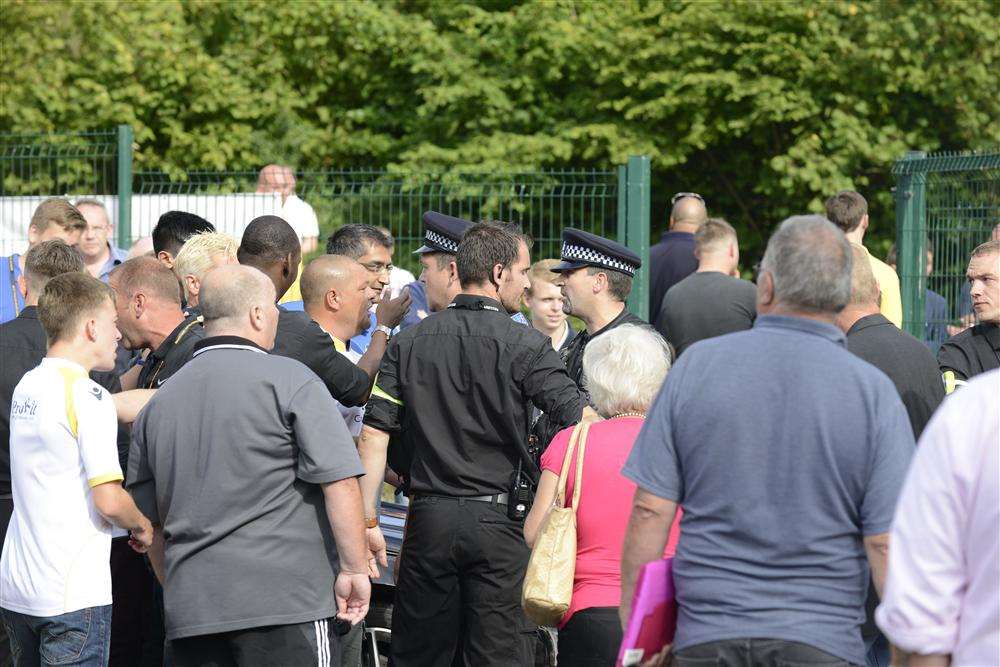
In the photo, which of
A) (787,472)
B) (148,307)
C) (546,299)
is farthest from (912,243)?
(787,472)

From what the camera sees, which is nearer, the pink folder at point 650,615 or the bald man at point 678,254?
the pink folder at point 650,615

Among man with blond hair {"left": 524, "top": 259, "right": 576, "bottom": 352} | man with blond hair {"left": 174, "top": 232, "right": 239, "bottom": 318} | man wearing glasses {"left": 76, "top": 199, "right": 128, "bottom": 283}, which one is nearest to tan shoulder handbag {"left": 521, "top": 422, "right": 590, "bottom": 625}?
man with blond hair {"left": 174, "top": 232, "right": 239, "bottom": 318}

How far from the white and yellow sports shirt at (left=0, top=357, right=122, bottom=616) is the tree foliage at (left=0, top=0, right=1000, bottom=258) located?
977 centimetres

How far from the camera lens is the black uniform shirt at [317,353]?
5133 millimetres

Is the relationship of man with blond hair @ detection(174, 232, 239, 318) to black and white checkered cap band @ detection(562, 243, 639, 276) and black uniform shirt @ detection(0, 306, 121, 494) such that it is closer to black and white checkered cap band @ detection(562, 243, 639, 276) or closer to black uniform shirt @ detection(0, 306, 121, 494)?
→ black uniform shirt @ detection(0, 306, 121, 494)

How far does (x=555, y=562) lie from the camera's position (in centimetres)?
411

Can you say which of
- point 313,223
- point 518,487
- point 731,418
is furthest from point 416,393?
point 313,223

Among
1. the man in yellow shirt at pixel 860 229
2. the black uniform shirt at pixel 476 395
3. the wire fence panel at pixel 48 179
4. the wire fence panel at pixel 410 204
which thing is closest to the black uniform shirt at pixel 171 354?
the black uniform shirt at pixel 476 395

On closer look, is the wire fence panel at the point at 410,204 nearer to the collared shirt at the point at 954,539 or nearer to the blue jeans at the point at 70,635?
the blue jeans at the point at 70,635

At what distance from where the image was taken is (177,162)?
1603cm

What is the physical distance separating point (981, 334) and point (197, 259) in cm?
334

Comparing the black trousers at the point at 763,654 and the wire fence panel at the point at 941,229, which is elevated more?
the wire fence panel at the point at 941,229

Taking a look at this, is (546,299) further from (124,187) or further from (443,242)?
(124,187)

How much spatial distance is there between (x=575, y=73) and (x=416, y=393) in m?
10.8
